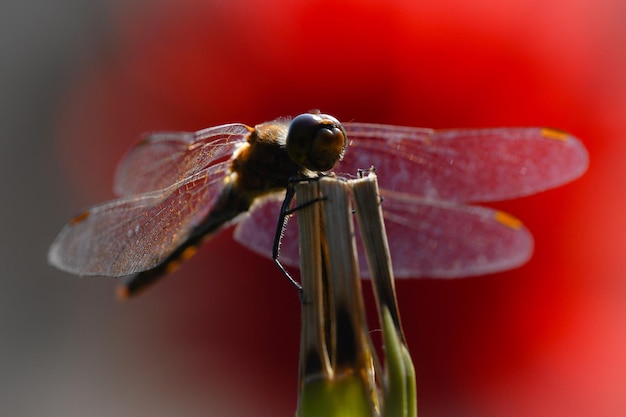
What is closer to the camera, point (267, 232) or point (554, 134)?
point (554, 134)

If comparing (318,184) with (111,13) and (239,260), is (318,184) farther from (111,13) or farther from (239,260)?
(111,13)

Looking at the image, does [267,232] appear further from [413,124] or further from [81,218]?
[413,124]

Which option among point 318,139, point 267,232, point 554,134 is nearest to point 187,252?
point 267,232

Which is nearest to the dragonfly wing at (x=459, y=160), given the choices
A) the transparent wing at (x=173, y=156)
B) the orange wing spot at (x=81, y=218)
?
the transparent wing at (x=173, y=156)

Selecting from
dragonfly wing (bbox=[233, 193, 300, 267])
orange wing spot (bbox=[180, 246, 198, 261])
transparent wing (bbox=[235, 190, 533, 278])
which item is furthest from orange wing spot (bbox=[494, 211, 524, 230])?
orange wing spot (bbox=[180, 246, 198, 261])

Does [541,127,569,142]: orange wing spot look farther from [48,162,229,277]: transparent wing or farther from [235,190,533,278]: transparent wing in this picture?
[48,162,229,277]: transparent wing

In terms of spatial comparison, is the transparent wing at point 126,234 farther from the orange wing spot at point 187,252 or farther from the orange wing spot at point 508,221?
the orange wing spot at point 508,221
